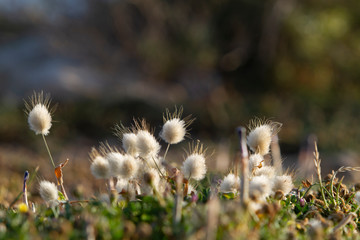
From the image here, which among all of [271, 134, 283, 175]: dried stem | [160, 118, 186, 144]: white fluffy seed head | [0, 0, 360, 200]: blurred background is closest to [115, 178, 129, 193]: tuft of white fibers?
[160, 118, 186, 144]: white fluffy seed head

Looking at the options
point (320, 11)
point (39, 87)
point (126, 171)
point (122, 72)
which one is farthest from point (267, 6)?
point (126, 171)

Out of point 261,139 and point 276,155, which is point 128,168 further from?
point 276,155

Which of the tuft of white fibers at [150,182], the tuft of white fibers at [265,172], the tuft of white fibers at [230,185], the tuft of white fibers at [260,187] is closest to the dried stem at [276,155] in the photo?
the tuft of white fibers at [265,172]

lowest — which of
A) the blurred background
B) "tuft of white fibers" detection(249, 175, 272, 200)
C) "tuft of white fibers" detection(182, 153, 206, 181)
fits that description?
"tuft of white fibers" detection(249, 175, 272, 200)

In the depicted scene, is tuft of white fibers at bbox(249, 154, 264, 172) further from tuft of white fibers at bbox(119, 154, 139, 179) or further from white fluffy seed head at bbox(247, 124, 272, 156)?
tuft of white fibers at bbox(119, 154, 139, 179)

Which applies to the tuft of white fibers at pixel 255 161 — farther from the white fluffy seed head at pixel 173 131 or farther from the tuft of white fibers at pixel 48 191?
the tuft of white fibers at pixel 48 191

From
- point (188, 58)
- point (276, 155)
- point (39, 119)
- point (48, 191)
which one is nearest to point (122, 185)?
point (48, 191)

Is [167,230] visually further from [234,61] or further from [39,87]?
[234,61]
